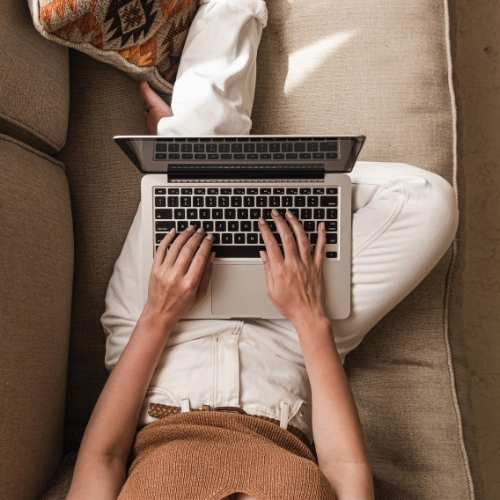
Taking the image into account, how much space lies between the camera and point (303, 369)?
100 centimetres

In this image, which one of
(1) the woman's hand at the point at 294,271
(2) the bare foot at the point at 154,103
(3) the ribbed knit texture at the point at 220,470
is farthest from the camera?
(2) the bare foot at the point at 154,103

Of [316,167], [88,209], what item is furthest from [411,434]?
[88,209]

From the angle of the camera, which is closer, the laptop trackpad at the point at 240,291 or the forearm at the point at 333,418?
the forearm at the point at 333,418

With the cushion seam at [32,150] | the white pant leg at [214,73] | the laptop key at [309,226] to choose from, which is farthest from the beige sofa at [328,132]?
the laptop key at [309,226]

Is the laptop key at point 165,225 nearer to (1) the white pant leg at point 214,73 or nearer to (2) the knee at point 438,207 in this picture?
(1) the white pant leg at point 214,73

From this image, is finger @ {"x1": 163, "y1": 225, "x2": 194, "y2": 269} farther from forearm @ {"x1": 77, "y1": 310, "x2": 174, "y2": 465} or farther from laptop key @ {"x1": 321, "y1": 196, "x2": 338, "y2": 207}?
laptop key @ {"x1": 321, "y1": 196, "x2": 338, "y2": 207}

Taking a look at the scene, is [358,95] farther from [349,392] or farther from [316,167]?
[349,392]

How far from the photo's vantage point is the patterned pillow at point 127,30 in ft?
2.82

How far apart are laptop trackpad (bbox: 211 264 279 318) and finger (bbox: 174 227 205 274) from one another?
2.3 inches

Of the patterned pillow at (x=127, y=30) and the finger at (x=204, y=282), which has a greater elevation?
the patterned pillow at (x=127, y=30)

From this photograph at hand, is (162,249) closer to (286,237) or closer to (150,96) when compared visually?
(286,237)

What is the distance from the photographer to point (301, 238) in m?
0.92

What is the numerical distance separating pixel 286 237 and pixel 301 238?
3 centimetres

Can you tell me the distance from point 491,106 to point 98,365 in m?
1.33
